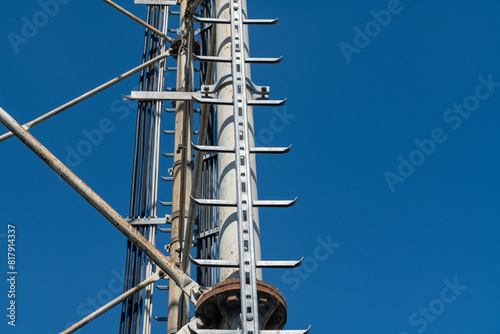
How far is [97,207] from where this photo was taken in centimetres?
537

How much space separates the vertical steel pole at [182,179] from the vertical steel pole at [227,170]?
0.84 m

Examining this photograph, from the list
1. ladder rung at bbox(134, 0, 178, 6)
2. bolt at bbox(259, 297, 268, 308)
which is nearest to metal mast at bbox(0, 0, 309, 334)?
bolt at bbox(259, 297, 268, 308)

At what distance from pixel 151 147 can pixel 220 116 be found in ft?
19.5

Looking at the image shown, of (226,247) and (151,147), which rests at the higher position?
(151,147)

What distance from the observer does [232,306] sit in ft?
15.3

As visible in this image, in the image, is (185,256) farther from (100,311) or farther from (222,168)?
(100,311)

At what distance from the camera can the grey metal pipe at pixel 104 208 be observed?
5328mm

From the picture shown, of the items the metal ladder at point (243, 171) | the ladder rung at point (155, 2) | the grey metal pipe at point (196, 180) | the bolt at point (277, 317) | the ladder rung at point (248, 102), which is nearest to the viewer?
the metal ladder at point (243, 171)

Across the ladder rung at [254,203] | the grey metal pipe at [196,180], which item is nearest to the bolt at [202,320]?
the ladder rung at [254,203]

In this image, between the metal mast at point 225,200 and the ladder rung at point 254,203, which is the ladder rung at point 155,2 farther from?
the ladder rung at point 254,203

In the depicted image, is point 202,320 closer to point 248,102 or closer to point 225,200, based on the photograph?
point 225,200

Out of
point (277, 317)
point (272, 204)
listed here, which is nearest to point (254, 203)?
point (272, 204)

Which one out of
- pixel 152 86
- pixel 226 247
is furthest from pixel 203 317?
pixel 152 86

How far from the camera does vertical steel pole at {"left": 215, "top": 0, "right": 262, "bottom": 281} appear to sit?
5.30 m
